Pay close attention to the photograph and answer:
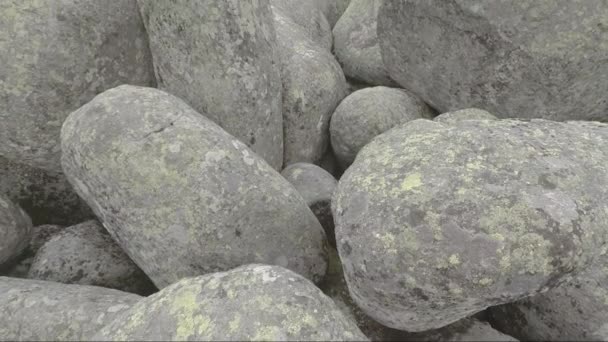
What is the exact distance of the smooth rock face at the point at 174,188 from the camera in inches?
42.8

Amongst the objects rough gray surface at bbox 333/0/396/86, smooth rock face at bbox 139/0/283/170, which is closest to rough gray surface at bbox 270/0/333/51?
rough gray surface at bbox 333/0/396/86

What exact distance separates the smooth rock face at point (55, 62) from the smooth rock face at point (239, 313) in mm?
658

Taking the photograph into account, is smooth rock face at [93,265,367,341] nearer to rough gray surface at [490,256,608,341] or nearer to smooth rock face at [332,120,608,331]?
smooth rock face at [332,120,608,331]

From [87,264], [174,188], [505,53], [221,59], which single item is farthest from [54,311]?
[505,53]

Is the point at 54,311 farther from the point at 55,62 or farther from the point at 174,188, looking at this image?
the point at 55,62

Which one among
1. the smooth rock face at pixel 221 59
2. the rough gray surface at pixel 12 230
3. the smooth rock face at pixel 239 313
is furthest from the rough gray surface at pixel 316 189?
the rough gray surface at pixel 12 230

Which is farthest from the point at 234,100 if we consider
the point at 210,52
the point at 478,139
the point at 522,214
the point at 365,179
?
the point at 522,214

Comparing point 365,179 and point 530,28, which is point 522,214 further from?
point 530,28

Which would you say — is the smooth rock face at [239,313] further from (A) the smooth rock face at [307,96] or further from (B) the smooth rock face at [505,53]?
(B) the smooth rock face at [505,53]

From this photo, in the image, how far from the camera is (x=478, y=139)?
978 millimetres

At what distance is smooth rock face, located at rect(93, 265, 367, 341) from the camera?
0.79 m

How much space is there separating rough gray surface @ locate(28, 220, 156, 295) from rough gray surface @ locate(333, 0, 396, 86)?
104cm

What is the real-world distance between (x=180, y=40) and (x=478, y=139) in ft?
2.31

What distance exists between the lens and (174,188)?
3.55 feet
